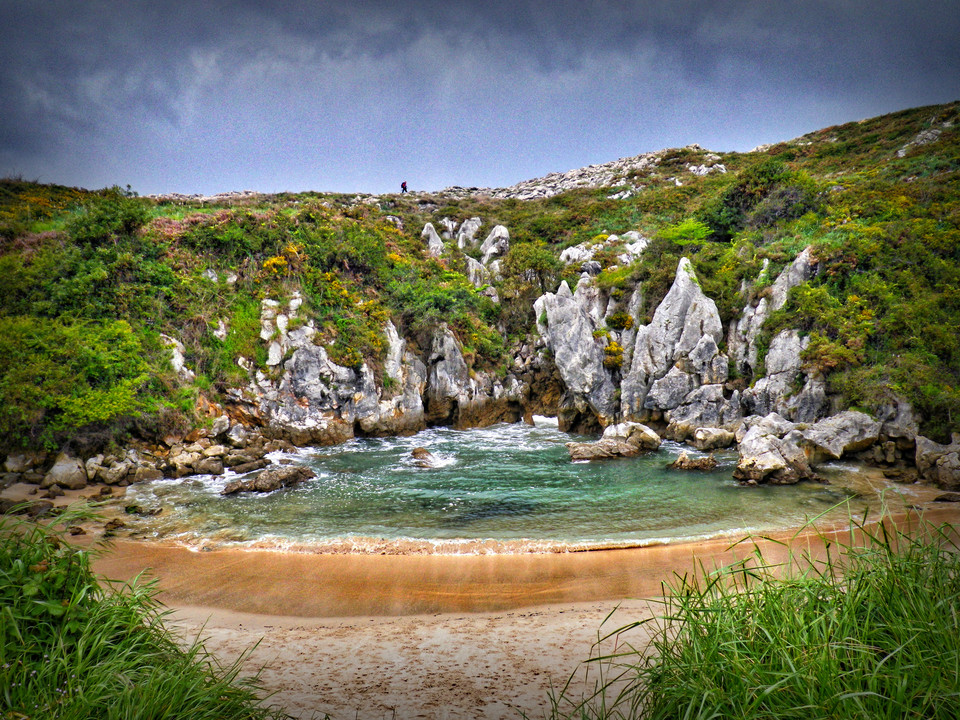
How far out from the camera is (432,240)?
3697 centimetres

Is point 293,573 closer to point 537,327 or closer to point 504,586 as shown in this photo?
point 504,586

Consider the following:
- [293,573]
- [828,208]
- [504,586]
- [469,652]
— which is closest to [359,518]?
[293,573]

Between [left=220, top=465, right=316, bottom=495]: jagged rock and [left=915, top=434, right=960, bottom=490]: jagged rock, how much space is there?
66.6 ft

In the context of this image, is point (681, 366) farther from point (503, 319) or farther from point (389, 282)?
point (389, 282)

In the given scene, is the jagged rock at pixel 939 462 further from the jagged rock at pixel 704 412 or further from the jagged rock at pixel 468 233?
the jagged rock at pixel 468 233

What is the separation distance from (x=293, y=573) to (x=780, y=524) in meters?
11.9

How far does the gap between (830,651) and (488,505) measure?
10984 mm

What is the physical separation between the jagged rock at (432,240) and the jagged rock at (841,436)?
1079 inches

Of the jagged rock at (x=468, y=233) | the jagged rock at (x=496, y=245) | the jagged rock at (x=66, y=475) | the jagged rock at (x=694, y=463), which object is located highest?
the jagged rock at (x=468, y=233)

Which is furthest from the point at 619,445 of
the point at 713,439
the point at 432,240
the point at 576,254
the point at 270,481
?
the point at 432,240

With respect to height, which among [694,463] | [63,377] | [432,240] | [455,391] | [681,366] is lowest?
[694,463]

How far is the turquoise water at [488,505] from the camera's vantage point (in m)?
10.9

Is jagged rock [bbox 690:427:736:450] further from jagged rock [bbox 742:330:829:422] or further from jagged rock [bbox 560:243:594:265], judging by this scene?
jagged rock [bbox 560:243:594:265]

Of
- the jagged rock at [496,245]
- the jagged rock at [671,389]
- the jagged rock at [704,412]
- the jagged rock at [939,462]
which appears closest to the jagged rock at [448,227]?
the jagged rock at [496,245]
